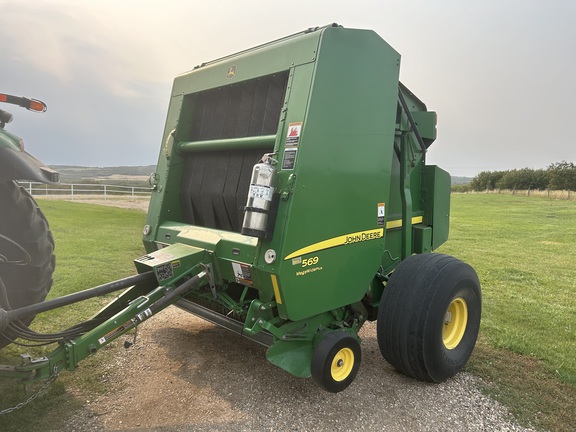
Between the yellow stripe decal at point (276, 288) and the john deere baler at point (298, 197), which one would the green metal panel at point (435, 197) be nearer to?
the john deere baler at point (298, 197)

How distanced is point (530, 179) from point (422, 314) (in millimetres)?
55123

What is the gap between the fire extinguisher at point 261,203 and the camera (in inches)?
116

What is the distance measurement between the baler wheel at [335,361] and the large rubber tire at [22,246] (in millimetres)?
2067

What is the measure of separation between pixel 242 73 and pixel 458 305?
2.92 meters

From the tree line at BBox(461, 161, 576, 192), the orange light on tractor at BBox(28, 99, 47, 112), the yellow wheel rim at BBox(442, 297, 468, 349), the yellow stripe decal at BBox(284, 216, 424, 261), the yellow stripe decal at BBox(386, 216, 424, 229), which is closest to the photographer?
the yellow stripe decal at BBox(284, 216, 424, 261)

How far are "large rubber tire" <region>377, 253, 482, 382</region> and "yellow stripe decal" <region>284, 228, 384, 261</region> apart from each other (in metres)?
0.39

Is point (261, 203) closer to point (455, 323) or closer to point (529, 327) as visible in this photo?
point (455, 323)

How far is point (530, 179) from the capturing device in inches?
1987

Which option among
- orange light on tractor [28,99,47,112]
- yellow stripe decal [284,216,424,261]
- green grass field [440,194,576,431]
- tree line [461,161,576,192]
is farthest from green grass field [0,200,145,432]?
tree line [461,161,576,192]

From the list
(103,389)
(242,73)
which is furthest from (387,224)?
(103,389)

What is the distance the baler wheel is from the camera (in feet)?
10.3

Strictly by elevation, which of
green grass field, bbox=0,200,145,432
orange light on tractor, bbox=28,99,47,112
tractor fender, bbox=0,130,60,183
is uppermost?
orange light on tractor, bbox=28,99,47,112

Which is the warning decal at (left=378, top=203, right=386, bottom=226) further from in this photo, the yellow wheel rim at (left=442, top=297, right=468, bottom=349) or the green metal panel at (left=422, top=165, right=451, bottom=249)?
the green metal panel at (left=422, top=165, right=451, bottom=249)

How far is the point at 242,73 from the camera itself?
373 cm
